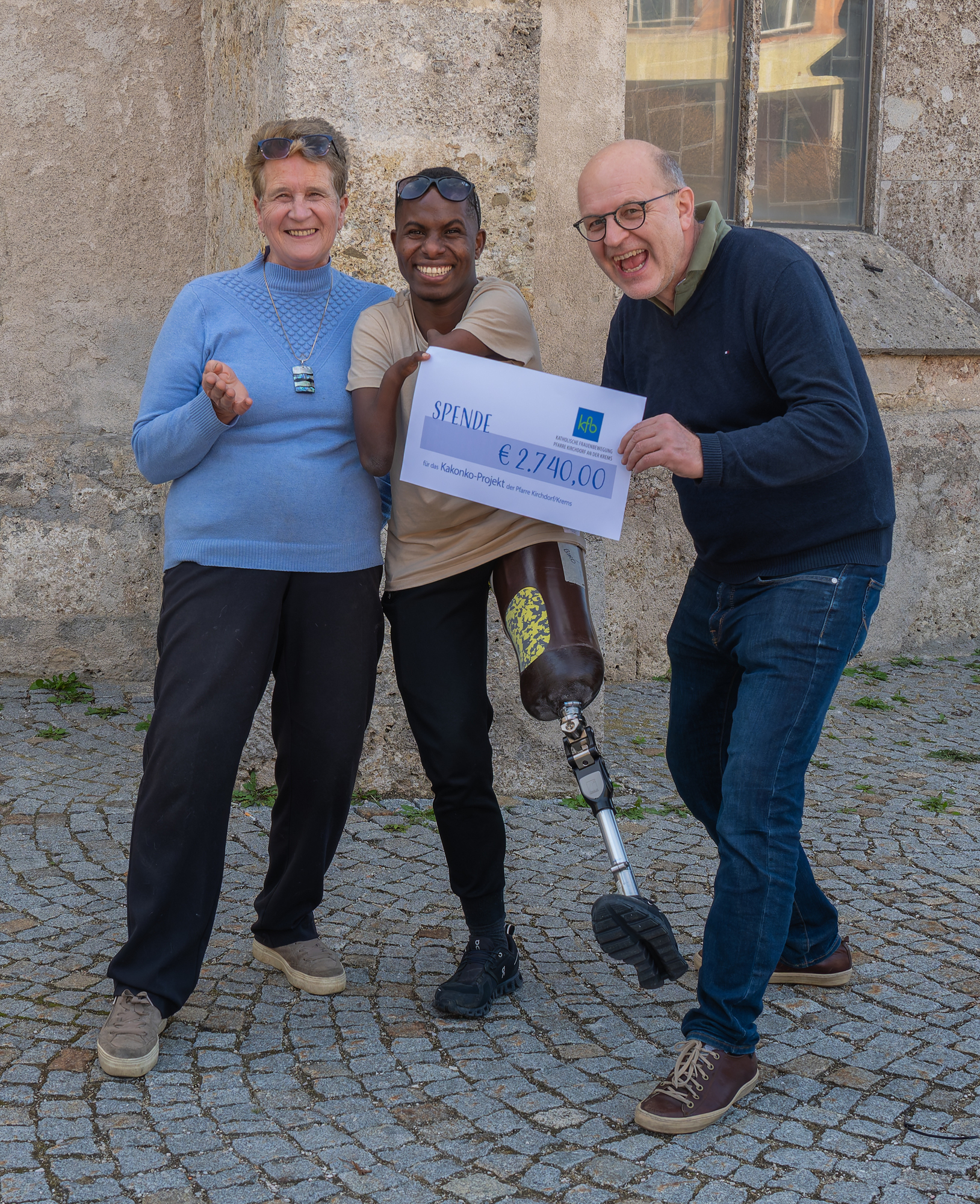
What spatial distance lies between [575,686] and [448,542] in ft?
1.52

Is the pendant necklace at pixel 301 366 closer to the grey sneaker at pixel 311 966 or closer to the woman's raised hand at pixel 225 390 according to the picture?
the woman's raised hand at pixel 225 390

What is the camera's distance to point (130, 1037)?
2.89m

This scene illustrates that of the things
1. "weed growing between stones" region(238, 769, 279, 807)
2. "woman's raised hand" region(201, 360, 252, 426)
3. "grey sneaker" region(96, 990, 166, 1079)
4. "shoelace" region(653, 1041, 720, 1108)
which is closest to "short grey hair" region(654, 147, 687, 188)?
"woman's raised hand" region(201, 360, 252, 426)

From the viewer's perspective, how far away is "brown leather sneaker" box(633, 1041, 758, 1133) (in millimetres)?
2705

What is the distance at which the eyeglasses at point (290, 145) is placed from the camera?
9.66 feet

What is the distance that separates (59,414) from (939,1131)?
499 centimetres

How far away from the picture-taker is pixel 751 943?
8.87 ft

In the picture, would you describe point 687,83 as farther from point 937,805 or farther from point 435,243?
point 435,243

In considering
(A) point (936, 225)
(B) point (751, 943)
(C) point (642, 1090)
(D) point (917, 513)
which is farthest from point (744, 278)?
(A) point (936, 225)

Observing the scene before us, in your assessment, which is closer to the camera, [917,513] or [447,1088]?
[447,1088]

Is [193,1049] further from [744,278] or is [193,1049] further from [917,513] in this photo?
[917,513]

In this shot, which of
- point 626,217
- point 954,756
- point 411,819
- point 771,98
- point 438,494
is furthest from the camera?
point 771,98

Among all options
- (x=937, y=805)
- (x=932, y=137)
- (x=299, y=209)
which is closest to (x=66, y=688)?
(x=299, y=209)

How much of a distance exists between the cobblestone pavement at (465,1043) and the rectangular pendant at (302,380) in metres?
1.50
